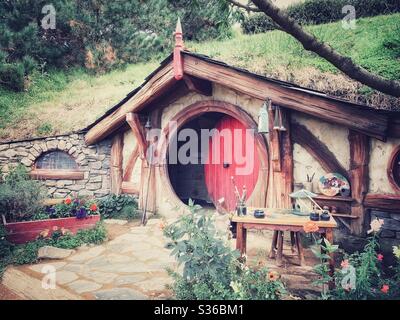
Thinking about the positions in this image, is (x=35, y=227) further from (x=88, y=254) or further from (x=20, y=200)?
(x=88, y=254)

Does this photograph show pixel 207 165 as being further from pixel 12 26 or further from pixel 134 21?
pixel 12 26

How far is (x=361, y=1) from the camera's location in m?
11.0

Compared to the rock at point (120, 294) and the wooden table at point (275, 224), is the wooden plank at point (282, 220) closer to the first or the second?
the wooden table at point (275, 224)

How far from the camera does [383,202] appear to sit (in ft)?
15.8

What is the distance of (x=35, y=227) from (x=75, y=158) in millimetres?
2366

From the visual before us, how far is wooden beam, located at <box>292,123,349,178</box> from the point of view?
5258 mm

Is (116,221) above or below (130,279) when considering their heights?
above

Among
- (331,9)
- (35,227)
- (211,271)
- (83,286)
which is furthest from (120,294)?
(331,9)

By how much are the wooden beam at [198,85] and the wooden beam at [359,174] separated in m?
2.89

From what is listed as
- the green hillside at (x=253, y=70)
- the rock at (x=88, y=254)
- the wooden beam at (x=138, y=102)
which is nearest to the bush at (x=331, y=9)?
the green hillside at (x=253, y=70)

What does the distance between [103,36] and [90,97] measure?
477 centimetres

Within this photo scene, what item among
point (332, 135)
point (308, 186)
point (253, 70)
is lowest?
point (308, 186)

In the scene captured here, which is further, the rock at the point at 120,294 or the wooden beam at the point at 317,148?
the wooden beam at the point at 317,148

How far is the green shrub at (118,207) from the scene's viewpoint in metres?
7.31
